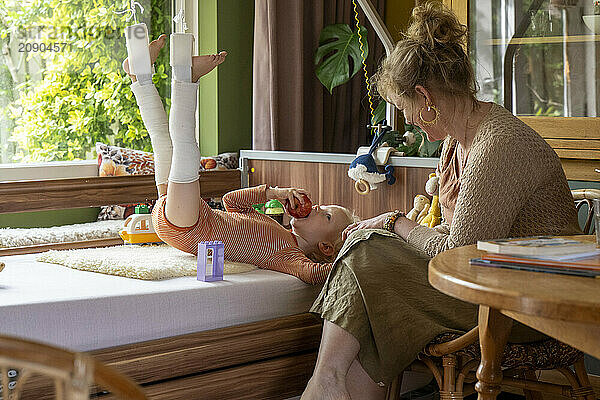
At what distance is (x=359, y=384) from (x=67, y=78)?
2061 mm

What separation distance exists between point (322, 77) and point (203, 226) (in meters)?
1.52

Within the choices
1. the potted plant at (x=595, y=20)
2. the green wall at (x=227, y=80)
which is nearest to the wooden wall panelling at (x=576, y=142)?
the potted plant at (x=595, y=20)

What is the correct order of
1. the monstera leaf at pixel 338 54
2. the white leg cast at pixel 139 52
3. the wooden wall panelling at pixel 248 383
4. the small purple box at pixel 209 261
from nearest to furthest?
1. the wooden wall panelling at pixel 248 383
2. the small purple box at pixel 209 261
3. the white leg cast at pixel 139 52
4. the monstera leaf at pixel 338 54

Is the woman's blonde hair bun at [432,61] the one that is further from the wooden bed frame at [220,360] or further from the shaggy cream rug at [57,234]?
the shaggy cream rug at [57,234]

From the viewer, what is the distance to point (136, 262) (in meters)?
2.35

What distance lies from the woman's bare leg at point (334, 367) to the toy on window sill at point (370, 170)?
2.98 ft

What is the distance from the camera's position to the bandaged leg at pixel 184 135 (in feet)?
7.80

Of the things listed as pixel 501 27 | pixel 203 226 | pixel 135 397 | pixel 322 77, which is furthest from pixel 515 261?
pixel 322 77

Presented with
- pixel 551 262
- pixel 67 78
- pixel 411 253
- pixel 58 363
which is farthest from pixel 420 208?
pixel 58 363

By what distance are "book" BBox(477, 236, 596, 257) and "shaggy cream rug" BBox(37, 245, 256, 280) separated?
1.06m

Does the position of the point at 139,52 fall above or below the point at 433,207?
above

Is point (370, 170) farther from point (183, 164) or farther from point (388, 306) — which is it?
point (388, 306)

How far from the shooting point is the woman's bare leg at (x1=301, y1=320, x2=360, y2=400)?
6.52ft

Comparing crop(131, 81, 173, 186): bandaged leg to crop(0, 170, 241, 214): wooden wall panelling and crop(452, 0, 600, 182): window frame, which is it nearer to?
crop(0, 170, 241, 214): wooden wall panelling
